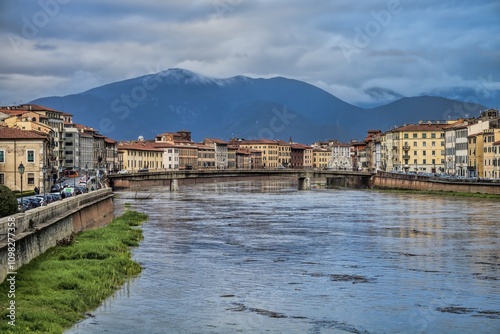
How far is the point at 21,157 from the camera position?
3627 inches

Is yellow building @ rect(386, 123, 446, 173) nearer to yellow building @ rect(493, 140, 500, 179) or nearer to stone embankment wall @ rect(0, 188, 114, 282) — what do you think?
yellow building @ rect(493, 140, 500, 179)

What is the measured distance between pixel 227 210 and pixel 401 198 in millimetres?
31770

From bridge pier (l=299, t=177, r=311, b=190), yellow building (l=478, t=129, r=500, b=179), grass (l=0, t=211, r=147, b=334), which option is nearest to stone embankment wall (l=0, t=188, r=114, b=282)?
grass (l=0, t=211, r=147, b=334)

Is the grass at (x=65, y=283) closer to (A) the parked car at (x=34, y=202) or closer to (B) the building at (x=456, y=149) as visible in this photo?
(A) the parked car at (x=34, y=202)

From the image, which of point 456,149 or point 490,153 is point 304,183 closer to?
point 456,149

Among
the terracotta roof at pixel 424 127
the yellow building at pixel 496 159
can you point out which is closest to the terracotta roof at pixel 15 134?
the yellow building at pixel 496 159

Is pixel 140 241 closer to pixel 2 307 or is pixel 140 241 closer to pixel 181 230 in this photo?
pixel 181 230

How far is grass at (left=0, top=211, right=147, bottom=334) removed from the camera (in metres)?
25.7

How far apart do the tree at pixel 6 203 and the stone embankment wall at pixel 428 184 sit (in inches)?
2975

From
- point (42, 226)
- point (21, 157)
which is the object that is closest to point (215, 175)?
point (21, 157)

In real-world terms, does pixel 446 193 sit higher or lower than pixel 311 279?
higher

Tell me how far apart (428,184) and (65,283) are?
9732 cm

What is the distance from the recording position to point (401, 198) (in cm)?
10981

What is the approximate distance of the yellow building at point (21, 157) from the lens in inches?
3554
